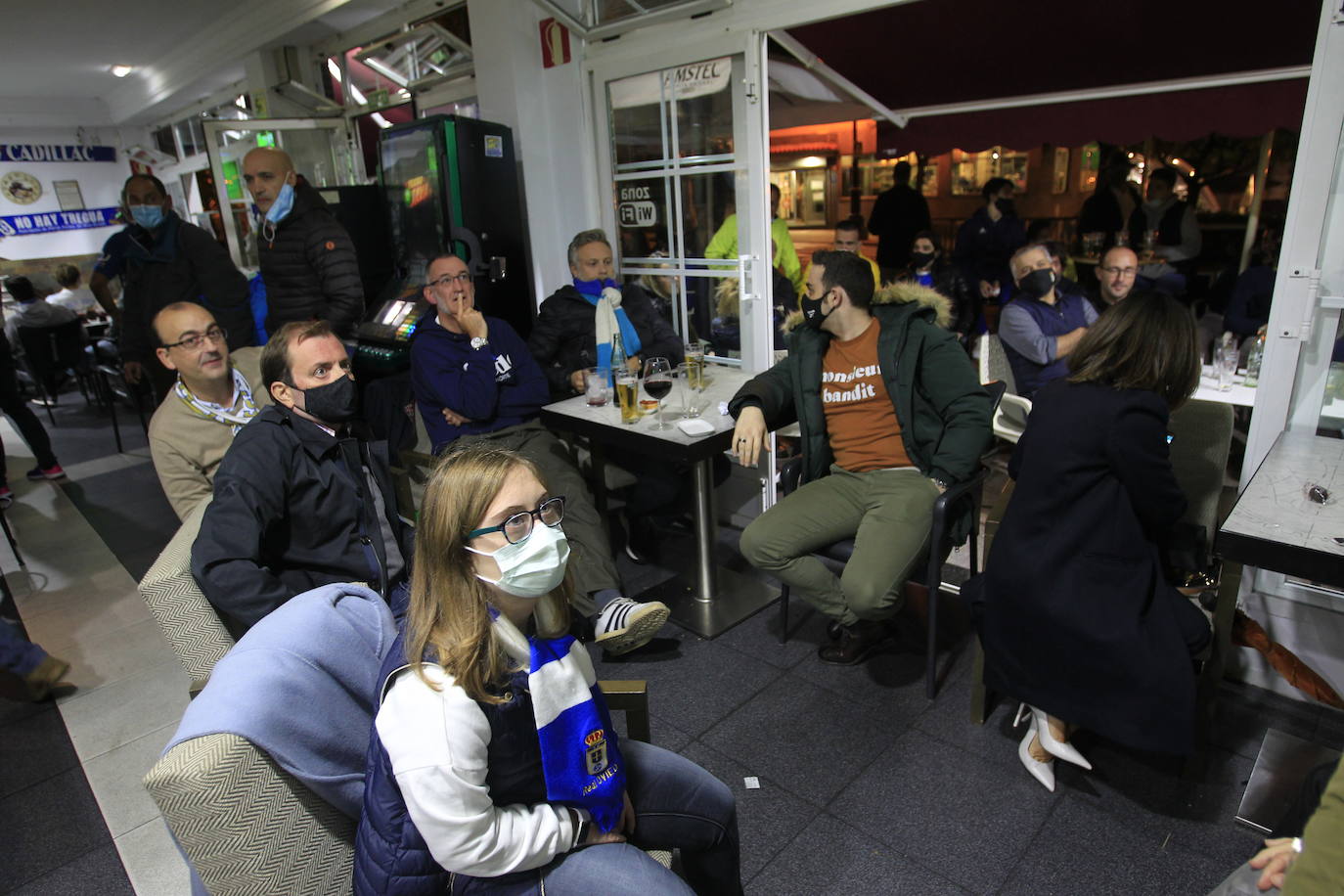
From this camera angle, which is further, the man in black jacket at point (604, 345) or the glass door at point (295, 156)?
the glass door at point (295, 156)

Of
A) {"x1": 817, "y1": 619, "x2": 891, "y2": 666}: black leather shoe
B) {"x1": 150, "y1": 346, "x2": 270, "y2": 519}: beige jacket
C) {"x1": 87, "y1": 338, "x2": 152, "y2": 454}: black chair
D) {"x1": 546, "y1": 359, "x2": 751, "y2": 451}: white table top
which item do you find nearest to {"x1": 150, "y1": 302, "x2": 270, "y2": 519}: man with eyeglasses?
{"x1": 150, "y1": 346, "x2": 270, "y2": 519}: beige jacket

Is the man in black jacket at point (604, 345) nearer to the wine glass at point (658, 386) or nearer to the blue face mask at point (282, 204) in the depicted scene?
the wine glass at point (658, 386)

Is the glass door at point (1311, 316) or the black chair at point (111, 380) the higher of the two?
the glass door at point (1311, 316)

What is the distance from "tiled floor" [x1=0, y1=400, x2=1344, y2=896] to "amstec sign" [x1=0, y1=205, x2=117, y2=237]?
32.7 feet

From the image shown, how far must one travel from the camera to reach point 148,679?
295 centimetres

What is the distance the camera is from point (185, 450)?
2348mm

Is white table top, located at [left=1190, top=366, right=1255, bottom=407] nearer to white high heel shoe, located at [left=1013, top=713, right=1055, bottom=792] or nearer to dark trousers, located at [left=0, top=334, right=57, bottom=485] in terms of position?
white high heel shoe, located at [left=1013, top=713, right=1055, bottom=792]

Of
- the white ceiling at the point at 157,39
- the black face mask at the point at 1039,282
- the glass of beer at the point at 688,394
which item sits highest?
the white ceiling at the point at 157,39

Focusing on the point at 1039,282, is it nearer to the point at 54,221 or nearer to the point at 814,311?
the point at 814,311

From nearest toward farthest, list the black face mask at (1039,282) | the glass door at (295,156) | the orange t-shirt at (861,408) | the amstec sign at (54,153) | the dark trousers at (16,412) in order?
1. the orange t-shirt at (861,408)
2. the black face mask at (1039,282)
3. the dark trousers at (16,412)
4. the glass door at (295,156)
5. the amstec sign at (54,153)

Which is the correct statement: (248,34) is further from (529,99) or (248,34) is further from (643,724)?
(643,724)

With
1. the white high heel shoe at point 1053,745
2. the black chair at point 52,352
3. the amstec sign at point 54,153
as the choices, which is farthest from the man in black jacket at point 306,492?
the amstec sign at point 54,153

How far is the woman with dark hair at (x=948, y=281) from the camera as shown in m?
5.39

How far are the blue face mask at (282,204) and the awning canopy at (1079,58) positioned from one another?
2564 millimetres
